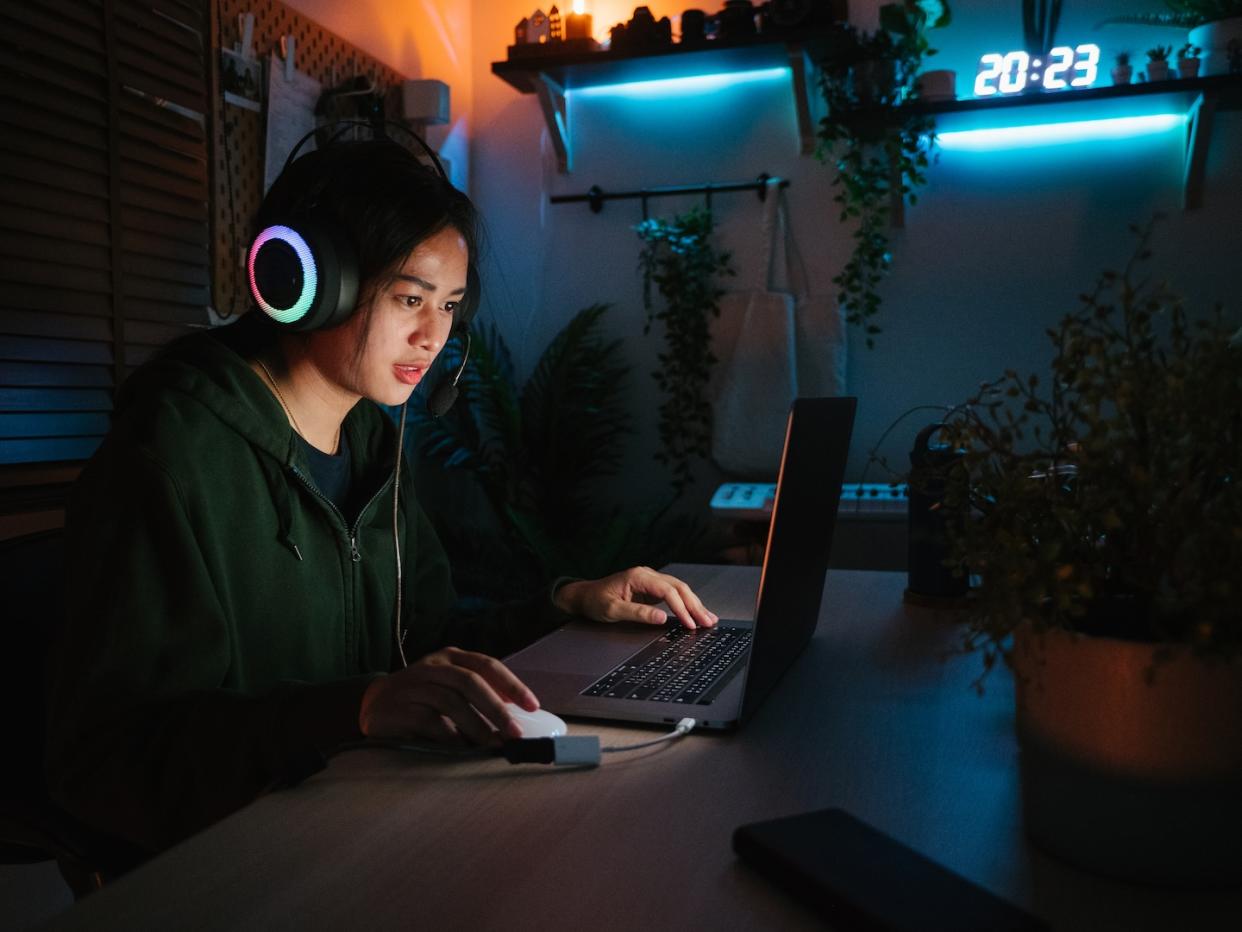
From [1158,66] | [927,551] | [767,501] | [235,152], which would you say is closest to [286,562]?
[927,551]

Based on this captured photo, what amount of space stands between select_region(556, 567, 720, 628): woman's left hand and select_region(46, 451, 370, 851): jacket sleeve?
0.43 metres

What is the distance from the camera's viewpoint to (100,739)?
88cm

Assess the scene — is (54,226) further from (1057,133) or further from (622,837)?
(1057,133)

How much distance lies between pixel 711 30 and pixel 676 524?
1.48 meters

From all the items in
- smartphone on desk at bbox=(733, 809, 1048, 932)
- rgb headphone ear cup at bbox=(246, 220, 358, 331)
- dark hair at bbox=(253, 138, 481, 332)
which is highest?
dark hair at bbox=(253, 138, 481, 332)

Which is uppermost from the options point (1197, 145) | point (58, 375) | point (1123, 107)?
point (1123, 107)

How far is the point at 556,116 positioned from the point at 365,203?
7.34 ft

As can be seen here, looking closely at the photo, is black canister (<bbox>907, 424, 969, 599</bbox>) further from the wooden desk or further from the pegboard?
the pegboard

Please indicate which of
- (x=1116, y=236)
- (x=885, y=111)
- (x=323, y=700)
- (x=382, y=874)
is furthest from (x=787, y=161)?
(x=382, y=874)

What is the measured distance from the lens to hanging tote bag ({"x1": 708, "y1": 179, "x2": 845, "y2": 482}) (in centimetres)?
321

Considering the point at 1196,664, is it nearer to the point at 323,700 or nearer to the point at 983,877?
the point at 983,877

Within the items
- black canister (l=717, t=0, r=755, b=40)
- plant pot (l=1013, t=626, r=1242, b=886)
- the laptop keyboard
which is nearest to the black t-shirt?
the laptop keyboard

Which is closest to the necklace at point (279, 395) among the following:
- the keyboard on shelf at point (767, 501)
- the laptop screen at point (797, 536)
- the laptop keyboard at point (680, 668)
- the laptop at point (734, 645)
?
the laptop at point (734, 645)

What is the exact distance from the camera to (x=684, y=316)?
3.27 meters
